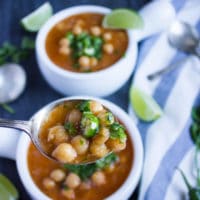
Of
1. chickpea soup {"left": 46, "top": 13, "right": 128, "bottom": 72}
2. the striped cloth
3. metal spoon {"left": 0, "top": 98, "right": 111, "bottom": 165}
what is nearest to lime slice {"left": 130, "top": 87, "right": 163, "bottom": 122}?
the striped cloth

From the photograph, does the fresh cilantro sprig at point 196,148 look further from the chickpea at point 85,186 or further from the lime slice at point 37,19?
the lime slice at point 37,19

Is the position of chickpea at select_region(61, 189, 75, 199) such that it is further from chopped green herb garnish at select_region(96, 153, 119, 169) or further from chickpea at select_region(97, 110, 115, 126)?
chickpea at select_region(97, 110, 115, 126)

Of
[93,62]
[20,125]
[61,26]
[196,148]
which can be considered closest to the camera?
[20,125]

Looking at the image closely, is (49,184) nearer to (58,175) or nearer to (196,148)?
(58,175)

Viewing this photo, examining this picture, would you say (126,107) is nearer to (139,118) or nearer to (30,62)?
(139,118)

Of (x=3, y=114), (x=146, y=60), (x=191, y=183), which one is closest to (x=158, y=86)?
(x=146, y=60)

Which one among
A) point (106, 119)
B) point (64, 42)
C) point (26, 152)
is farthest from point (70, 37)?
point (106, 119)

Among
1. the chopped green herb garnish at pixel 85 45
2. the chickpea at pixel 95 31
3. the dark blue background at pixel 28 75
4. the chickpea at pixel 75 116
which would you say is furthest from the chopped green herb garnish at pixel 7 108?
the chickpea at pixel 75 116
